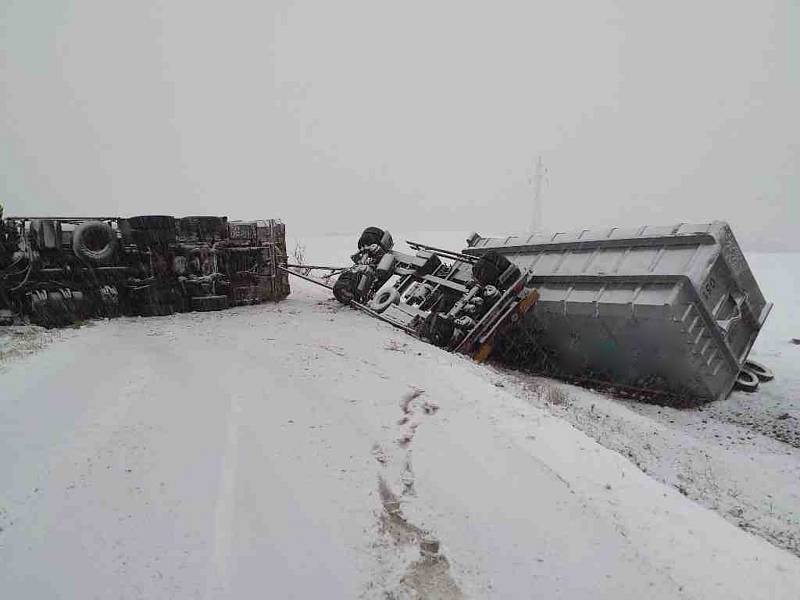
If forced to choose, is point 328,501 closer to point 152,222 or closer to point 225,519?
point 225,519

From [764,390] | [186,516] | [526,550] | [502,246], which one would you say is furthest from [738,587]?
[502,246]

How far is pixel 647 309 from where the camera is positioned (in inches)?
287

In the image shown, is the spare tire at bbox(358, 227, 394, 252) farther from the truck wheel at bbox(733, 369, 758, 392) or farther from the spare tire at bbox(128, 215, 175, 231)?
the truck wheel at bbox(733, 369, 758, 392)

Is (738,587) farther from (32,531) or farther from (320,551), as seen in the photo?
(32,531)

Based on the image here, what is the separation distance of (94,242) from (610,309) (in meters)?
9.13

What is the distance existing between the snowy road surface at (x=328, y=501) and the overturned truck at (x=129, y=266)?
4.05m

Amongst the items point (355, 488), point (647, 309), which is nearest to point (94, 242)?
point (355, 488)

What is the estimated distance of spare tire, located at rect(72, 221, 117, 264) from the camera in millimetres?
8992

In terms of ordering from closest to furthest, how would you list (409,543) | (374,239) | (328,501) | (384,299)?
(409,543)
(328,501)
(384,299)
(374,239)

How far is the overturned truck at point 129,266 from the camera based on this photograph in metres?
8.69

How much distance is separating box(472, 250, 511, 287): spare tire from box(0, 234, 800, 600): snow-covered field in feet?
8.12

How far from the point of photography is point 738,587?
2787 mm

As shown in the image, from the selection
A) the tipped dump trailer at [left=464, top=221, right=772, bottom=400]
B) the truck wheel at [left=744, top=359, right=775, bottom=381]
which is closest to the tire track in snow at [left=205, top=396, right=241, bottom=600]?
the tipped dump trailer at [left=464, top=221, right=772, bottom=400]

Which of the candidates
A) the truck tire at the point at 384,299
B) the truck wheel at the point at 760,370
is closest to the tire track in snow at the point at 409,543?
the truck tire at the point at 384,299
